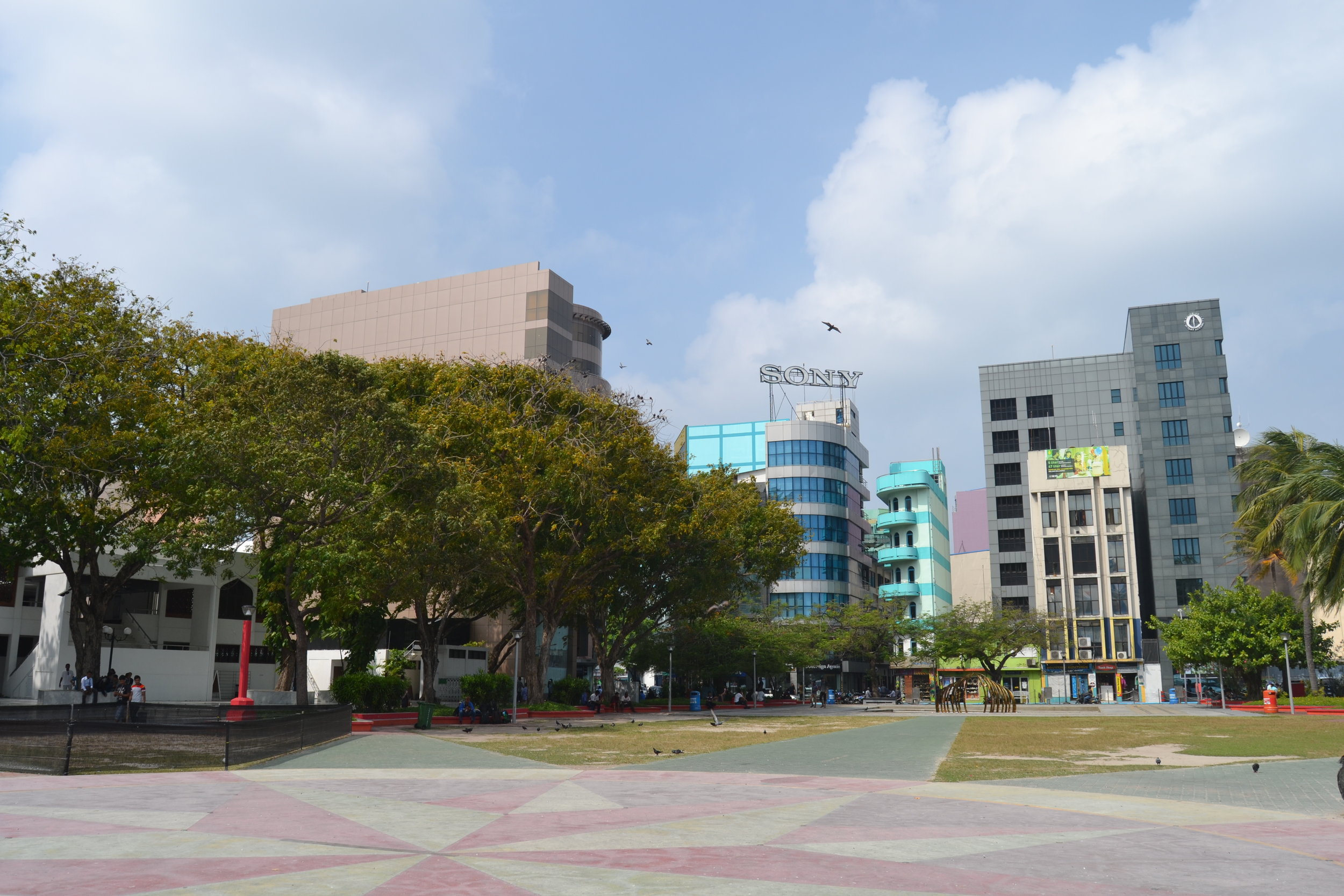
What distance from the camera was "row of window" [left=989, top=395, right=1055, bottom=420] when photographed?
364 feet

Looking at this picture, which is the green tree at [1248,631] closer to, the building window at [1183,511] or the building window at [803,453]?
the building window at [1183,511]

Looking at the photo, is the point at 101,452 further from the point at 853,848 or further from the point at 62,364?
the point at 853,848

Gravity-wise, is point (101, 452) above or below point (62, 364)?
below

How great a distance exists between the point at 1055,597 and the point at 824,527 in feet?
76.3

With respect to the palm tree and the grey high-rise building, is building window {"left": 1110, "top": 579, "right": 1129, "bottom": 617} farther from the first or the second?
the palm tree

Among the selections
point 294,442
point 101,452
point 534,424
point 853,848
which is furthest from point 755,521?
point 853,848

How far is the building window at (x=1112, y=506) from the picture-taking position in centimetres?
9988

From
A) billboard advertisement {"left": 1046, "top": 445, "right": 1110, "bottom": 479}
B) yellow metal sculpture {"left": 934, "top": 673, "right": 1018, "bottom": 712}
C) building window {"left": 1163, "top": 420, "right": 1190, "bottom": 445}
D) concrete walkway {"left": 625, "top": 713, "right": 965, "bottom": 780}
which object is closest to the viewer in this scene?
concrete walkway {"left": 625, "top": 713, "right": 965, "bottom": 780}

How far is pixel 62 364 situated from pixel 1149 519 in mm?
97425

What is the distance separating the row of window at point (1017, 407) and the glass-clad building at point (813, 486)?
15.4m

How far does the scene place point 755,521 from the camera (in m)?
53.8

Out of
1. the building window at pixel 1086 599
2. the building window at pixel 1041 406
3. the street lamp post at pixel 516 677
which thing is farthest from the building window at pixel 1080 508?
the street lamp post at pixel 516 677

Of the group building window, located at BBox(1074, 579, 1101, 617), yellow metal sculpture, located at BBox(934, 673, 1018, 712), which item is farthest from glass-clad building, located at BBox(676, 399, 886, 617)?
yellow metal sculpture, located at BBox(934, 673, 1018, 712)

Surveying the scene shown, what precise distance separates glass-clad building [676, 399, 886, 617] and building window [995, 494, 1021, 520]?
14.8m
